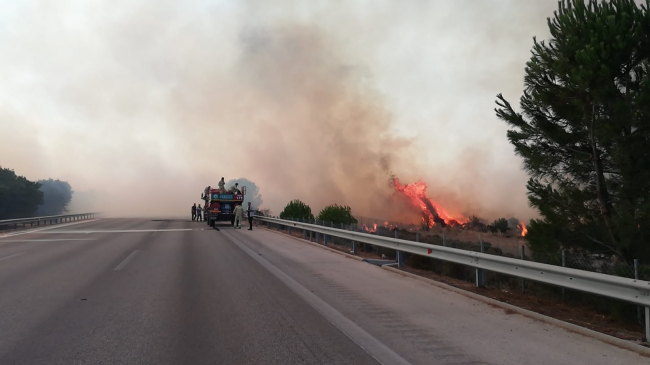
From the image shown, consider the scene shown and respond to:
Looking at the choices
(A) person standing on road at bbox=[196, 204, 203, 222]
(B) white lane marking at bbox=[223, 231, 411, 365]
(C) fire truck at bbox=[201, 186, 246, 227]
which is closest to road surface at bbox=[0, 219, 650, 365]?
(B) white lane marking at bbox=[223, 231, 411, 365]

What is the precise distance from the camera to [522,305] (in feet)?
25.1

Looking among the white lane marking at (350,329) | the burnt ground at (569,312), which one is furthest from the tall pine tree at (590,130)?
the white lane marking at (350,329)

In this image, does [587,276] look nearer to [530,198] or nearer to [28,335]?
[530,198]

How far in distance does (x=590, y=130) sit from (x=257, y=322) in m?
8.11

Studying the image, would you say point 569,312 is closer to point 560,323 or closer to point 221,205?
point 560,323

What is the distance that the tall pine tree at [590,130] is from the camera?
28.9 ft

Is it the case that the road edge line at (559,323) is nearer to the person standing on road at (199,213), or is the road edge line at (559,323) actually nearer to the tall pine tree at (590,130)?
the tall pine tree at (590,130)

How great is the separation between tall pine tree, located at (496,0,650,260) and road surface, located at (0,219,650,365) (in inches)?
Result: 142

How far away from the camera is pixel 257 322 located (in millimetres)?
6289

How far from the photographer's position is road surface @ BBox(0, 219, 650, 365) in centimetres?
495

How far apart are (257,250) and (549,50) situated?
11329mm

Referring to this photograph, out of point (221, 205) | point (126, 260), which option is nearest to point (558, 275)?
point (126, 260)

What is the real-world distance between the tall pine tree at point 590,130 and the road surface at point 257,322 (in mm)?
3608

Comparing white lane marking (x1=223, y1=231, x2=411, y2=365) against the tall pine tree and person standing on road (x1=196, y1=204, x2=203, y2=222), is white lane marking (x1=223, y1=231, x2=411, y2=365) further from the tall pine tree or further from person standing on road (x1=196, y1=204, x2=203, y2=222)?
person standing on road (x1=196, y1=204, x2=203, y2=222)
